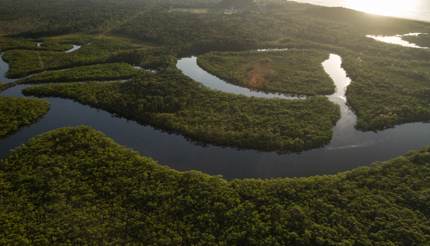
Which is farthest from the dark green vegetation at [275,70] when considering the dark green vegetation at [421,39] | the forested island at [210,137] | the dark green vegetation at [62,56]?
the dark green vegetation at [421,39]

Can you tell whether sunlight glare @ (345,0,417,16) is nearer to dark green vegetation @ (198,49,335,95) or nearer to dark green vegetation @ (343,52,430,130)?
dark green vegetation @ (198,49,335,95)

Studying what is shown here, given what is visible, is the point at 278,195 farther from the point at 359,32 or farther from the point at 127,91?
the point at 359,32

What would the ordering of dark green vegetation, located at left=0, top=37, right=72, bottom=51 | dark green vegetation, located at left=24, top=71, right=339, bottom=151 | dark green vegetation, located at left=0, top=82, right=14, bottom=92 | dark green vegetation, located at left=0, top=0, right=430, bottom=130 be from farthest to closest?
dark green vegetation, located at left=0, top=37, right=72, bottom=51 → dark green vegetation, located at left=0, top=82, right=14, bottom=92 → dark green vegetation, located at left=0, top=0, right=430, bottom=130 → dark green vegetation, located at left=24, top=71, right=339, bottom=151

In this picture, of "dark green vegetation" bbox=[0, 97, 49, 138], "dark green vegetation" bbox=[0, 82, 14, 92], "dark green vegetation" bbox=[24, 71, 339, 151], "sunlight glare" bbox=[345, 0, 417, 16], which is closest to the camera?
"dark green vegetation" bbox=[24, 71, 339, 151]

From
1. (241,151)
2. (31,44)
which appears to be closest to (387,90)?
(241,151)

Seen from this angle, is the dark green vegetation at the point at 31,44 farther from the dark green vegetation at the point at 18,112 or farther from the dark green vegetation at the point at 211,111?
the dark green vegetation at the point at 18,112

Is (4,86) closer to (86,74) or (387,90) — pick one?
(86,74)

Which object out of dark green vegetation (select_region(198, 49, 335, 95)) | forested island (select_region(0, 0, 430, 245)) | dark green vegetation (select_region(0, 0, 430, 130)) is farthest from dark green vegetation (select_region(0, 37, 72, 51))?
dark green vegetation (select_region(198, 49, 335, 95))
